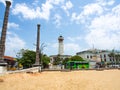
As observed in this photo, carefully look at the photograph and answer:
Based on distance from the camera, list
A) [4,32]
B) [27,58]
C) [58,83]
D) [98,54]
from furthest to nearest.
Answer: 1. [98,54]
2. [27,58]
3. [4,32]
4. [58,83]

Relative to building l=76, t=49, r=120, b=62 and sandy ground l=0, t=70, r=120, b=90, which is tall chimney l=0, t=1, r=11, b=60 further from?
building l=76, t=49, r=120, b=62

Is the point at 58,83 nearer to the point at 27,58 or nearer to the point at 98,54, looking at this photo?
the point at 27,58

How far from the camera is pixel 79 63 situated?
42.6m

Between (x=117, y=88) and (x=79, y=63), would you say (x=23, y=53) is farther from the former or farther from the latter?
(x=117, y=88)

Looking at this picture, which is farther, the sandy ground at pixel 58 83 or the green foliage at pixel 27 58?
the green foliage at pixel 27 58

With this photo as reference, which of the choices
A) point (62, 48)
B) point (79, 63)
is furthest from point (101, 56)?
point (79, 63)

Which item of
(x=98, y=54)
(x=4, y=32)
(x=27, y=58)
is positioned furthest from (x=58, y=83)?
(x=98, y=54)

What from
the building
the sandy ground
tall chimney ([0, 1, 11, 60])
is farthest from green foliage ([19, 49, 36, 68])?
the building

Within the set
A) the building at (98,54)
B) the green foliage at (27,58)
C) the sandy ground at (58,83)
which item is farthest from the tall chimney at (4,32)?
the building at (98,54)

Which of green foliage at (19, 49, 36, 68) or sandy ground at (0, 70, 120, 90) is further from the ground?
green foliage at (19, 49, 36, 68)

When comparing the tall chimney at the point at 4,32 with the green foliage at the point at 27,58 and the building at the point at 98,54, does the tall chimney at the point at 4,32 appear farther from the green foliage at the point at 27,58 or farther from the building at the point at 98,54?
the building at the point at 98,54

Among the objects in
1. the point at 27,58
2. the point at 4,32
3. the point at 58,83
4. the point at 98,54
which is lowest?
the point at 58,83

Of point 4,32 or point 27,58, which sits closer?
point 4,32

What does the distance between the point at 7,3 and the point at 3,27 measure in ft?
10.5
